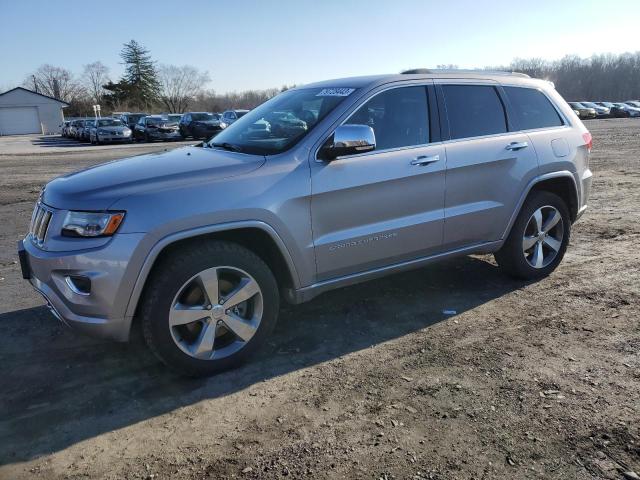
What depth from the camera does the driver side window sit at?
3928mm

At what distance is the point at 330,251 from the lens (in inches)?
144

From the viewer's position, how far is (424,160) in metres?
4.02

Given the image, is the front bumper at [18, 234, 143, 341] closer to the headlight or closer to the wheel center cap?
the headlight

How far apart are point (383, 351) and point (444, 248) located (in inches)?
44.9

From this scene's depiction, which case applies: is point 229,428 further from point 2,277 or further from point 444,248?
point 2,277

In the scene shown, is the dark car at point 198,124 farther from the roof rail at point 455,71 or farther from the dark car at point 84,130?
the roof rail at point 455,71

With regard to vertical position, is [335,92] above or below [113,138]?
above

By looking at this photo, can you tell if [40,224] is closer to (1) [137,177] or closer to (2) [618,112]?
(1) [137,177]

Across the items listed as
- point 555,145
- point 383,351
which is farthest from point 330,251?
point 555,145

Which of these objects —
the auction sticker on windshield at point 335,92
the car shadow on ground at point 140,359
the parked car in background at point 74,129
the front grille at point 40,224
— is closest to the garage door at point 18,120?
the parked car in background at point 74,129

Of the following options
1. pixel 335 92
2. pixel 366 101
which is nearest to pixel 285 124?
pixel 335 92

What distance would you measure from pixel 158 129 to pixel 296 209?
2892cm

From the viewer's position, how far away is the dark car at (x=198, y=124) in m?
28.6

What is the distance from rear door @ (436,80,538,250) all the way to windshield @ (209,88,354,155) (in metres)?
1.02
